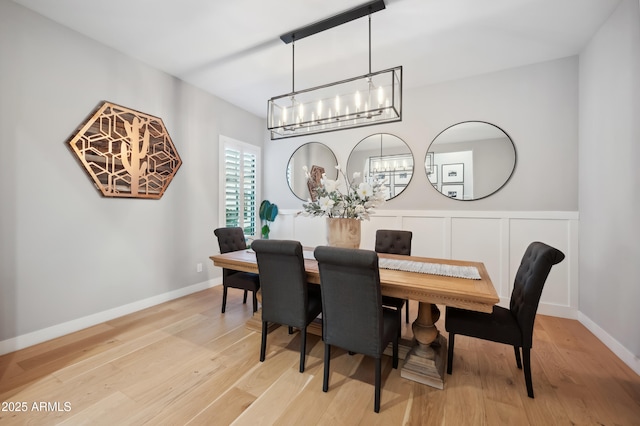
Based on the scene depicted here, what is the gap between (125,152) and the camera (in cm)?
284

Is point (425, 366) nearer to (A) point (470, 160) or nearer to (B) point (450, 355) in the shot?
(B) point (450, 355)

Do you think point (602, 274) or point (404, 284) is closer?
point (404, 284)

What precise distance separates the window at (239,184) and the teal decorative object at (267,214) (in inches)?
6.2

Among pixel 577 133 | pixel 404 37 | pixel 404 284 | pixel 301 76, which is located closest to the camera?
pixel 404 284

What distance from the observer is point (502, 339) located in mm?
1657

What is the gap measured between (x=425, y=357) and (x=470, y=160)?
8.18 ft

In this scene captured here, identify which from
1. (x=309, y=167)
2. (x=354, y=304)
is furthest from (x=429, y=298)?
(x=309, y=167)

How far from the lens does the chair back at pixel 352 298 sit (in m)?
1.47

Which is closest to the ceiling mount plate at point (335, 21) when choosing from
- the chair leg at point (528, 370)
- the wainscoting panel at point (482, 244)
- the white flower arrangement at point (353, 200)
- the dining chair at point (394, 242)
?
the white flower arrangement at point (353, 200)

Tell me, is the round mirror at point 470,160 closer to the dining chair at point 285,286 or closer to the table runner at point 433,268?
the table runner at point 433,268

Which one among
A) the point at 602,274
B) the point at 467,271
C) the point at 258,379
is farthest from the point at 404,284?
the point at 602,274

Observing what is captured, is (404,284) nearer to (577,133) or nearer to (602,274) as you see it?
(602,274)

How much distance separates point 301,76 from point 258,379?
3326mm

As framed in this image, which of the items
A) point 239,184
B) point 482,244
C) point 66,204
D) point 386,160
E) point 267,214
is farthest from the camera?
point 267,214
